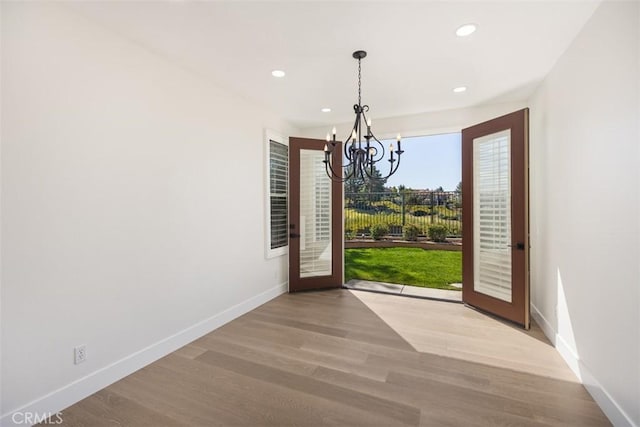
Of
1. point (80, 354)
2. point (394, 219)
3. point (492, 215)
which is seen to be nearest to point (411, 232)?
point (394, 219)

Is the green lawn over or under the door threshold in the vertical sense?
over

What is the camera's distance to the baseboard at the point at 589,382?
1737mm

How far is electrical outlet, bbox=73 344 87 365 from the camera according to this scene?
205 cm

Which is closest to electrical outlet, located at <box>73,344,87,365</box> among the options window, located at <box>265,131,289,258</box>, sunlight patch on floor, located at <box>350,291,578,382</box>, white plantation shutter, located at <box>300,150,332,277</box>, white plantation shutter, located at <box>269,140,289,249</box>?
window, located at <box>265,131,289,258</box>

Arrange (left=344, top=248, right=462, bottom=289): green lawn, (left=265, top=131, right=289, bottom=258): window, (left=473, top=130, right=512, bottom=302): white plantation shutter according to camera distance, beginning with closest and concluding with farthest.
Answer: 1. (left=473, top=130, right=512, bottom=302): white plantation shutter
2. (left=265, top=131, right=289, bottom=258): window
3. (left=344, top=248, right=462, bottom=289): green lawn

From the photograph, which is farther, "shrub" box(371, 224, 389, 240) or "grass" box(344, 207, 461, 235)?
"shrub" box(371, 224, 389, 240)

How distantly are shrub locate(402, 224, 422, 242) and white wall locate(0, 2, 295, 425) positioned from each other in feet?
21.2

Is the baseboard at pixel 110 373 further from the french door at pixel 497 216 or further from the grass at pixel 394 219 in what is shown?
the grass at pixel 394 219

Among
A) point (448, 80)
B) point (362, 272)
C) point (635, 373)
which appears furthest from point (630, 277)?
point (362, 272)

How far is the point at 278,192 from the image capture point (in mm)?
4430

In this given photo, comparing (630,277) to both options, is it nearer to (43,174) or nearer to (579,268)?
(579,268)

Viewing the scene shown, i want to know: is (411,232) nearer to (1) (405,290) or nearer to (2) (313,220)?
(1) (405,290)

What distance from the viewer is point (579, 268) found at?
231 centimetres

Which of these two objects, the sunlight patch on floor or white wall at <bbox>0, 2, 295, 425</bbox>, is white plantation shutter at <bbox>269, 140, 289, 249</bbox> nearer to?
white wall at <bbox>0, 2, 295, 425</bbox>
